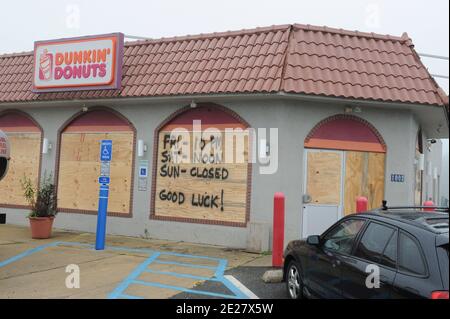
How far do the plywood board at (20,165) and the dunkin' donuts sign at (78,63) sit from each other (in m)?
1.89

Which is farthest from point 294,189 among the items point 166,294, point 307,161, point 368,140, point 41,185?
point 41,185

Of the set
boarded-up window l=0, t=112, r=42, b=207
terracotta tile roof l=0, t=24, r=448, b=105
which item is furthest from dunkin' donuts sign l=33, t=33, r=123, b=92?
boarded-up window l=0, t=112, r=42, b=207

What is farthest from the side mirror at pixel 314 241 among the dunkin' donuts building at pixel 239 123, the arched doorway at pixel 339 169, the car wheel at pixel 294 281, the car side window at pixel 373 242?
the arched doorway at pixel 339 169

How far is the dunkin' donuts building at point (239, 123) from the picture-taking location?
400 inches

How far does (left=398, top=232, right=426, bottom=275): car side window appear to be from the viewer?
395 centimetres

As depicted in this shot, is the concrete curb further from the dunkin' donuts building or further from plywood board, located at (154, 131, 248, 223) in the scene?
plywood board, located at (154, 131, 248, 223)

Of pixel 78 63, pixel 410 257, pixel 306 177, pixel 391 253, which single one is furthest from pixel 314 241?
pixel 78 63

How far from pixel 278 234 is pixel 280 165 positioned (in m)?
2.28

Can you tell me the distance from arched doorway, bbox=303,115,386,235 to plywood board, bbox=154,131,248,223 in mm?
1576

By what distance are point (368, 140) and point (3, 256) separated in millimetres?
8436

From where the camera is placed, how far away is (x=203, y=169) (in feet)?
36.3

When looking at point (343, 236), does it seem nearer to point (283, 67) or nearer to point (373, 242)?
point (373, 242)

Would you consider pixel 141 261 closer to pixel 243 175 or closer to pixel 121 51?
pixel 243 175
